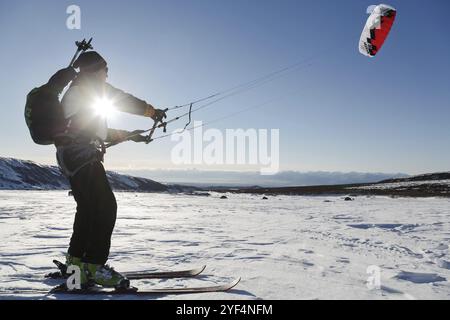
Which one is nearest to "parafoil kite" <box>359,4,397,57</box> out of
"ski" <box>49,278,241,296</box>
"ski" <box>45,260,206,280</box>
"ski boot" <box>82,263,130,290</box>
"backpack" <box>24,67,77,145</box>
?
"ski" <box>45,260,206,280</box>

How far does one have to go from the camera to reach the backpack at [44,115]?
3471 millimetres

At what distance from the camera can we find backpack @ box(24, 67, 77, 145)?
137 inches

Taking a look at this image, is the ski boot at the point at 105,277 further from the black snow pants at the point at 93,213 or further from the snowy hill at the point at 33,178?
the snowy hill at the point at 33,178

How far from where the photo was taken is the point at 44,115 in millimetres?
3467

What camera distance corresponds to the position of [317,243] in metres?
7.01

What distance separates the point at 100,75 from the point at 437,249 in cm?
611

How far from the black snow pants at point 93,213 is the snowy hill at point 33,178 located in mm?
97697

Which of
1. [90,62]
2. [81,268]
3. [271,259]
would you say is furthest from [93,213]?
[271,259]

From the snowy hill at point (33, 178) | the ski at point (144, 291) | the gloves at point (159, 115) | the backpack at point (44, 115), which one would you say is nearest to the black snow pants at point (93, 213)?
the ski at point (144, 291)

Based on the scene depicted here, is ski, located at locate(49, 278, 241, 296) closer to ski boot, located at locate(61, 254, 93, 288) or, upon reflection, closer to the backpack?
ski boot, located at locate(61, 254, 93, 288)

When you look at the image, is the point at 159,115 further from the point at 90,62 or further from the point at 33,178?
the point at 33,178

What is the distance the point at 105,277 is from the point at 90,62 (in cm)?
227
